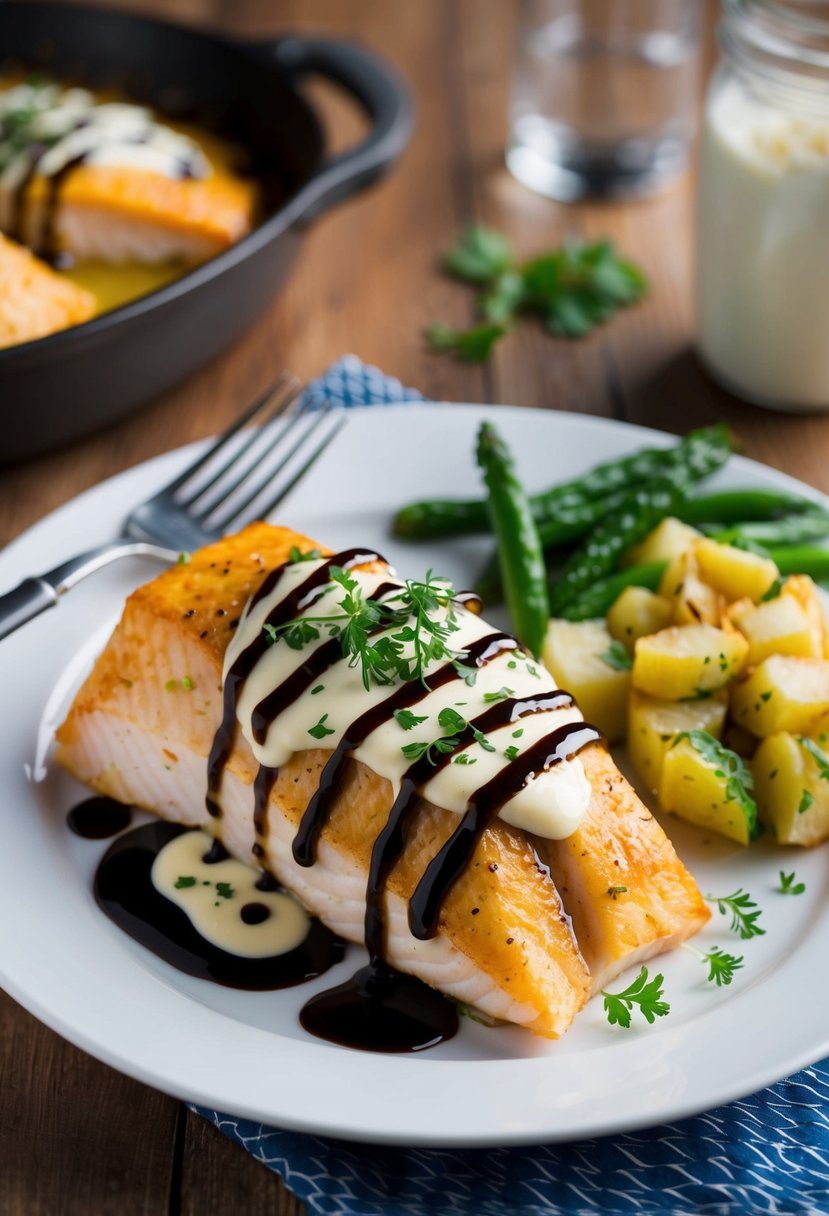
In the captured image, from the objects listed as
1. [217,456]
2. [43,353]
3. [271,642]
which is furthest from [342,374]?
[271,642]

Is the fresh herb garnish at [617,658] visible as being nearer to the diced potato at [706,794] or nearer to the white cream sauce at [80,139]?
the diced potato at [706,794]

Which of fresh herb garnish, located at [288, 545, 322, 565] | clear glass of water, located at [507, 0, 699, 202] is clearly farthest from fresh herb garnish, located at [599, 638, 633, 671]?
clear glass of water, located at [507, 0, 699, 202]

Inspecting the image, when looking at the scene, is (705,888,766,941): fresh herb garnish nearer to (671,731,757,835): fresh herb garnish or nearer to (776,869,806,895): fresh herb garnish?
(776,869,806,895): fresh herb garnish

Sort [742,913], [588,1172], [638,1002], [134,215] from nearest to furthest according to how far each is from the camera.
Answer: [588,1172] → [638,1002] → [742,913] → [134,215]

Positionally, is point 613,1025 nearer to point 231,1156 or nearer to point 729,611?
point 231,1156

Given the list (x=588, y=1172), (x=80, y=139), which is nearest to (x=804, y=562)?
(x=588, y=1172)

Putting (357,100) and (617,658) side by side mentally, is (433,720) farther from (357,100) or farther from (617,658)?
(357,100)
